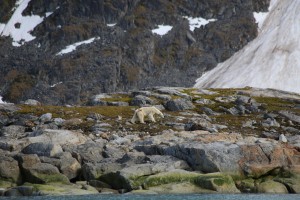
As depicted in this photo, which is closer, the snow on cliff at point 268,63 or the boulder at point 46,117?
the boulder at point 46,117

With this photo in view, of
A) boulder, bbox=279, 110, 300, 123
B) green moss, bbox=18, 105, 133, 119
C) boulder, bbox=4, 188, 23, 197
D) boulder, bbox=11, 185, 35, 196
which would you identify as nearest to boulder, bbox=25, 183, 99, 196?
boulder, bbox=11, 185, 35, 196

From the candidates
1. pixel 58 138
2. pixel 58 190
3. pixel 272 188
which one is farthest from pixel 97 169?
pixel 272 188

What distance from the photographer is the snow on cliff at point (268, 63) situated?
167m

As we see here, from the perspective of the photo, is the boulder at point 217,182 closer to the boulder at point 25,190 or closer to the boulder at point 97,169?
the boulder at point 97,169

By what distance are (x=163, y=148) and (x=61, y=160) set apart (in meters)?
8.79

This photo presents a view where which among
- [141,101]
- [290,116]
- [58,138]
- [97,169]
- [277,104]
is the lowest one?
[97,169]

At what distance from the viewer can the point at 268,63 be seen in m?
175

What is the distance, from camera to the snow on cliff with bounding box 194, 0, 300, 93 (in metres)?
167

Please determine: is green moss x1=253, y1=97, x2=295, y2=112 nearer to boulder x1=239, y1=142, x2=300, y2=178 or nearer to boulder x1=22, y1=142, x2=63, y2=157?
boulder x1=239, y1=142, x2=300, y2=178

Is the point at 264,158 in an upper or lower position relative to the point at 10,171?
upper

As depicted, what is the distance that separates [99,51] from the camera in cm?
19312

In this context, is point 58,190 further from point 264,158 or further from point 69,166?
point 264,158

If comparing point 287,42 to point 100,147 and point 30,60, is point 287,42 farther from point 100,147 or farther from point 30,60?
point 100,147

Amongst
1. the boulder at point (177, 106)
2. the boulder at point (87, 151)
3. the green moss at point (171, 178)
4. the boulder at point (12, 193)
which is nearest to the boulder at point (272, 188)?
the green moss at point (171, 178)
